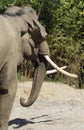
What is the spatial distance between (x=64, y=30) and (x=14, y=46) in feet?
28.3

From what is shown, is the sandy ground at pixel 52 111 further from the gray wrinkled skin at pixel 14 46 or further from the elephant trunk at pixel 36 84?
the gray wrinkled skin at pixel 14 46

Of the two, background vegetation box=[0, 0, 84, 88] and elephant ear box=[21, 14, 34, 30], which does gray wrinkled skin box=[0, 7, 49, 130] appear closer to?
elephant ear box=[21, 14, 34, 30]

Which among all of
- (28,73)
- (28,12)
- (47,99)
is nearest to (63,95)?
(47,99)

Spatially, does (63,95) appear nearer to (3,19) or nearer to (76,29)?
(76,29)

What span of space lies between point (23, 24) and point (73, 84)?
8.34 meters

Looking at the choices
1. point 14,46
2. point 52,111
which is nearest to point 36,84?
point 14,46

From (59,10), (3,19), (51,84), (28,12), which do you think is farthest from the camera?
(59,10)

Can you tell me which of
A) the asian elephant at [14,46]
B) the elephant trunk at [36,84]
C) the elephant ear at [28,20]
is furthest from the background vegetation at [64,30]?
the elephant ear at [28,20]

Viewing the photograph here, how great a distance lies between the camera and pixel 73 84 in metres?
16.9

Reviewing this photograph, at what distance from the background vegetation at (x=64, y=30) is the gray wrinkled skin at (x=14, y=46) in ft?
22.6

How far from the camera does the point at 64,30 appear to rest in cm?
1675

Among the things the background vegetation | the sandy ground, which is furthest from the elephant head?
the background vegetation

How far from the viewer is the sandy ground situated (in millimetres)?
10695

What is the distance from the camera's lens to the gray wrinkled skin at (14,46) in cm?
815
